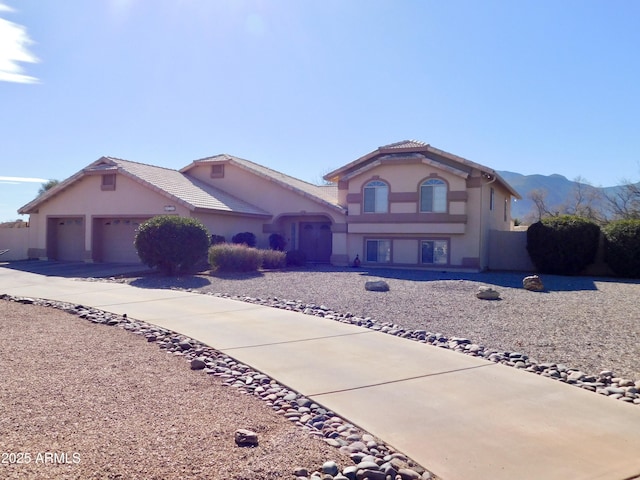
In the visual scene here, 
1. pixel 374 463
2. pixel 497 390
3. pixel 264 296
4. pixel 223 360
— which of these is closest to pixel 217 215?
pixel 264 296

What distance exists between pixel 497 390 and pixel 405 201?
18.8 m

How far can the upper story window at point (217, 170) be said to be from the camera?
30858mm

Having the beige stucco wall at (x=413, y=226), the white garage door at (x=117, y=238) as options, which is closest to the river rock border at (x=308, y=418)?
the beige stucco wall at (x=413, y=226)

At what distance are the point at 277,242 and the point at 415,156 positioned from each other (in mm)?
7922

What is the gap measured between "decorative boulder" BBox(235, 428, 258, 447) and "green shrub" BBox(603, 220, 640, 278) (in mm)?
20949

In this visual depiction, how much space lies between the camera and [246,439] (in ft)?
16.6

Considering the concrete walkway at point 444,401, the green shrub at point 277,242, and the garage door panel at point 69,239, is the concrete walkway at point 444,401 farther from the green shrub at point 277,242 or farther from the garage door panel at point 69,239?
the garage door panel at point 69,239

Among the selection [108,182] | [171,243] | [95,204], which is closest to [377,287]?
[171,243]

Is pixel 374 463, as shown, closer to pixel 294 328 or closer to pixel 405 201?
pixel 294 328

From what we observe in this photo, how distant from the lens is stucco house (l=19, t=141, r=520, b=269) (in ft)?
81.0

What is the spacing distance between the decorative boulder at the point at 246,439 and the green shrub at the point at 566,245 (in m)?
20.7

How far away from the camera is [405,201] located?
25.3 metres

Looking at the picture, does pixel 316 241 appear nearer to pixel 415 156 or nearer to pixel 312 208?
pixel 312 208

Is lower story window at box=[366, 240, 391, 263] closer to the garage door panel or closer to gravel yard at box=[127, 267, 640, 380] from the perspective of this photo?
gravel yard at box=[127, 267, 640, 380]
